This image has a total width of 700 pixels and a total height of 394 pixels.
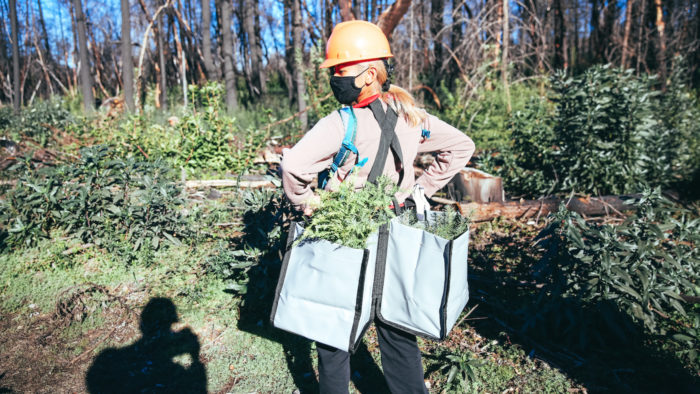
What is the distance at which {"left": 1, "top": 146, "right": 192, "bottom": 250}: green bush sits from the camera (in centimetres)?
448

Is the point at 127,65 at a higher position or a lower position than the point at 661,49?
higher

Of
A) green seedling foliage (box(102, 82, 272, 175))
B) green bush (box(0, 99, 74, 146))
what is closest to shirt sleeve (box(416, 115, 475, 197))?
green seedling foliage (box(102, 82, 272, 175))

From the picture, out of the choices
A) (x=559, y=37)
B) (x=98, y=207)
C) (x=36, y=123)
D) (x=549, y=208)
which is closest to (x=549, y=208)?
(x=549, y=208)

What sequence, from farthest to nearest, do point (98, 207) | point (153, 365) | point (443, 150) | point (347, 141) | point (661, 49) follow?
point (661, 49), point (98, 207), point (153, 365), point (443, 150), point (347, 141)

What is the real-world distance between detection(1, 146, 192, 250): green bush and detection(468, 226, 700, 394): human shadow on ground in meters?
3.47

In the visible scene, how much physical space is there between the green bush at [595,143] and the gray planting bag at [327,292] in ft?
16.0

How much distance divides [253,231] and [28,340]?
2.09 meters

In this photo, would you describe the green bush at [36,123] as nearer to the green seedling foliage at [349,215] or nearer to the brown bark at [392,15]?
the brown bark at [392,15]

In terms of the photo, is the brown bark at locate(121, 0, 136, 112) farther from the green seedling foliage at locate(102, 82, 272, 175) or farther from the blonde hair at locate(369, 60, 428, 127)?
the blonde hair at locate(369, 60, 428, 127)

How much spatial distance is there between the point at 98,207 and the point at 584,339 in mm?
4960

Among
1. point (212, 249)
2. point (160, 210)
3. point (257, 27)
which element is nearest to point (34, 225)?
point (160, 210)

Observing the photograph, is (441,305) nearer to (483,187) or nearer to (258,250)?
(258,250)

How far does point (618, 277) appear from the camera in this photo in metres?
2.90

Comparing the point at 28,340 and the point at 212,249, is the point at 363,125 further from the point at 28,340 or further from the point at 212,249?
the point at 28,340
